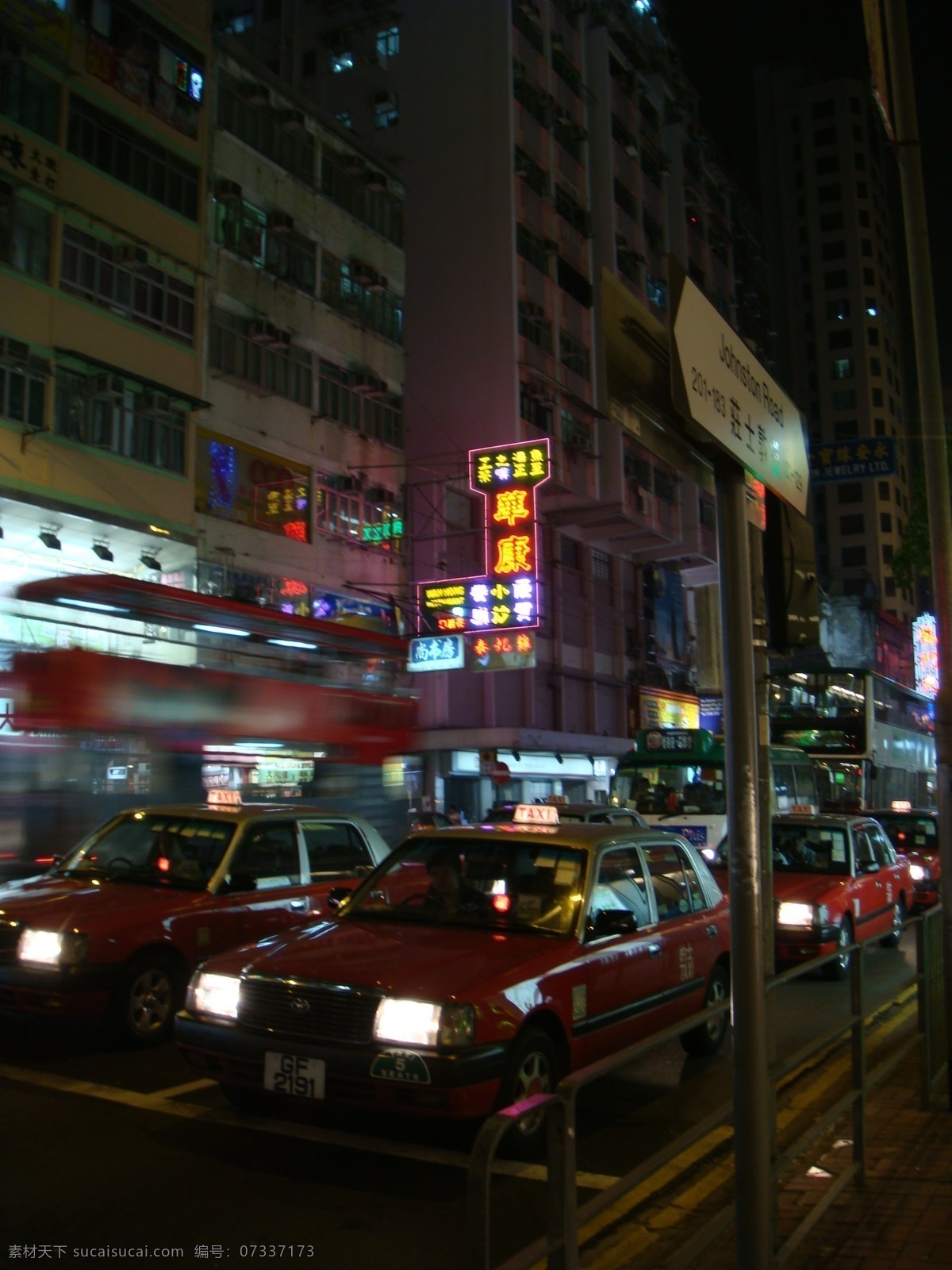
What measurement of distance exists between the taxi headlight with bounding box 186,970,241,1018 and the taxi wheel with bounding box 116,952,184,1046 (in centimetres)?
195

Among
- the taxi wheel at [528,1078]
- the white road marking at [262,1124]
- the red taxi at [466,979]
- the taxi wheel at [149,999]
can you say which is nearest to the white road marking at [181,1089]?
the white road marking at [262,1124]

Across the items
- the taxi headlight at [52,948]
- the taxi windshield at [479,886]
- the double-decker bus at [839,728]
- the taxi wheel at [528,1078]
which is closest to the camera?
the taxi wheel at [528,1078]

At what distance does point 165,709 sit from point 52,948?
18.4 feet

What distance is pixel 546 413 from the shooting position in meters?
33.8

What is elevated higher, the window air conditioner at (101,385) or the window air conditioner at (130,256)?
the window air conditioner at (130,256)

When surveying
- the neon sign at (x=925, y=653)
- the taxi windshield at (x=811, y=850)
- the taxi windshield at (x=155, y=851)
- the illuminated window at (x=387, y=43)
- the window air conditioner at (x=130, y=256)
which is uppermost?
the illuminated window at (x=387, y=43)

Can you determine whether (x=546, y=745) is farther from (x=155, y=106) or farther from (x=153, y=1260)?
(x=153, y=1260)

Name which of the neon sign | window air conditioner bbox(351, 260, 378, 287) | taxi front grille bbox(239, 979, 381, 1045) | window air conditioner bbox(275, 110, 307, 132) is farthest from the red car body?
window air conditioner bbox(275, 110, 307, 132)

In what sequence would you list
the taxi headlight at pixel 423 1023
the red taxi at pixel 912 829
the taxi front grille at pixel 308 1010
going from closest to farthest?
the taxi headlight at pixel 423 1023
the taxi front grille at pixel 308 1010
the red taxi at pixel 912 829

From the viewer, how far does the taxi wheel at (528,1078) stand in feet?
17.2

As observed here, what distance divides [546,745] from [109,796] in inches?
848

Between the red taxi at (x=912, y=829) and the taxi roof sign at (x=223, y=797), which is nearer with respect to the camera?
the taxi roof sign at (x=223, y=797)

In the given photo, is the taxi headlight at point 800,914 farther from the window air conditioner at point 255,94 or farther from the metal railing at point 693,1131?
the window air conditioner at point 255,94

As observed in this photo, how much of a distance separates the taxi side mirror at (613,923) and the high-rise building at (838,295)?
74932mm
